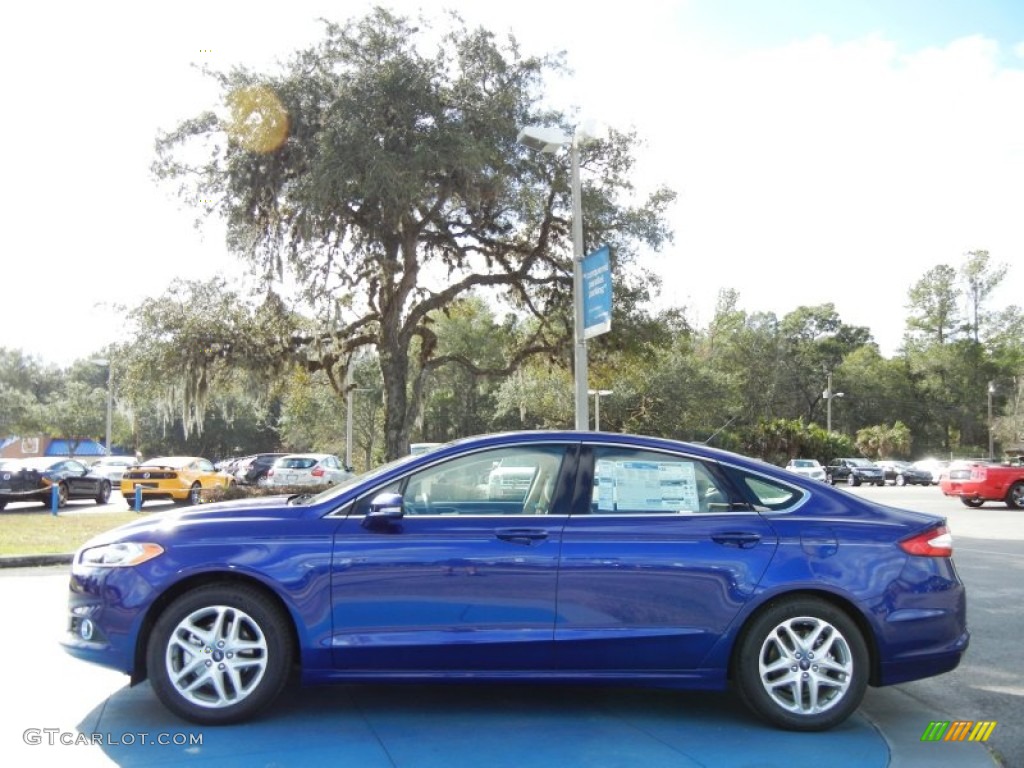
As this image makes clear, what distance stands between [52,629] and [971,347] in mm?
83676

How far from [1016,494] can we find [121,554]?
2385 centimetres

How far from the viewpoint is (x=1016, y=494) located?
23.0 meters

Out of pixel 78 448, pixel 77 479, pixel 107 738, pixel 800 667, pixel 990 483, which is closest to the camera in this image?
pixel 107 738

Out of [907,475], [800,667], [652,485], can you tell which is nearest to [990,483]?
[800,667]

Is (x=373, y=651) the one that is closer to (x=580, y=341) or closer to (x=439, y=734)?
(x=439, y=734)

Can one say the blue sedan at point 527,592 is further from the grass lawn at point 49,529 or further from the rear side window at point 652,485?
the grass lawn at point 49,529

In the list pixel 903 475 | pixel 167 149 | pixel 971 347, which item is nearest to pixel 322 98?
pixel 167 149

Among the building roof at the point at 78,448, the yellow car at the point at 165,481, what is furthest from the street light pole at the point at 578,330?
the building roof at the point at 78,448

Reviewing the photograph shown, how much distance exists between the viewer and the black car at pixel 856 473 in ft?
156

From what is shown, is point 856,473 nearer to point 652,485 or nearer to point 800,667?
point 800,667

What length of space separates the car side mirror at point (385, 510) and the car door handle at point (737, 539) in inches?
64.8

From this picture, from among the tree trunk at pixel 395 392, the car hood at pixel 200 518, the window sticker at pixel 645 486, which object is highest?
the tree trunk at pixel 395 392

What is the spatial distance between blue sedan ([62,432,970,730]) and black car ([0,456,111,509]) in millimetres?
18138

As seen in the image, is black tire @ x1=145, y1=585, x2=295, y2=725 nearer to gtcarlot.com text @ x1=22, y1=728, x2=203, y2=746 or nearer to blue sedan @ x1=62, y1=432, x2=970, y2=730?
blue sedan @ x1=62, y1=432, x2=970, y2=730
